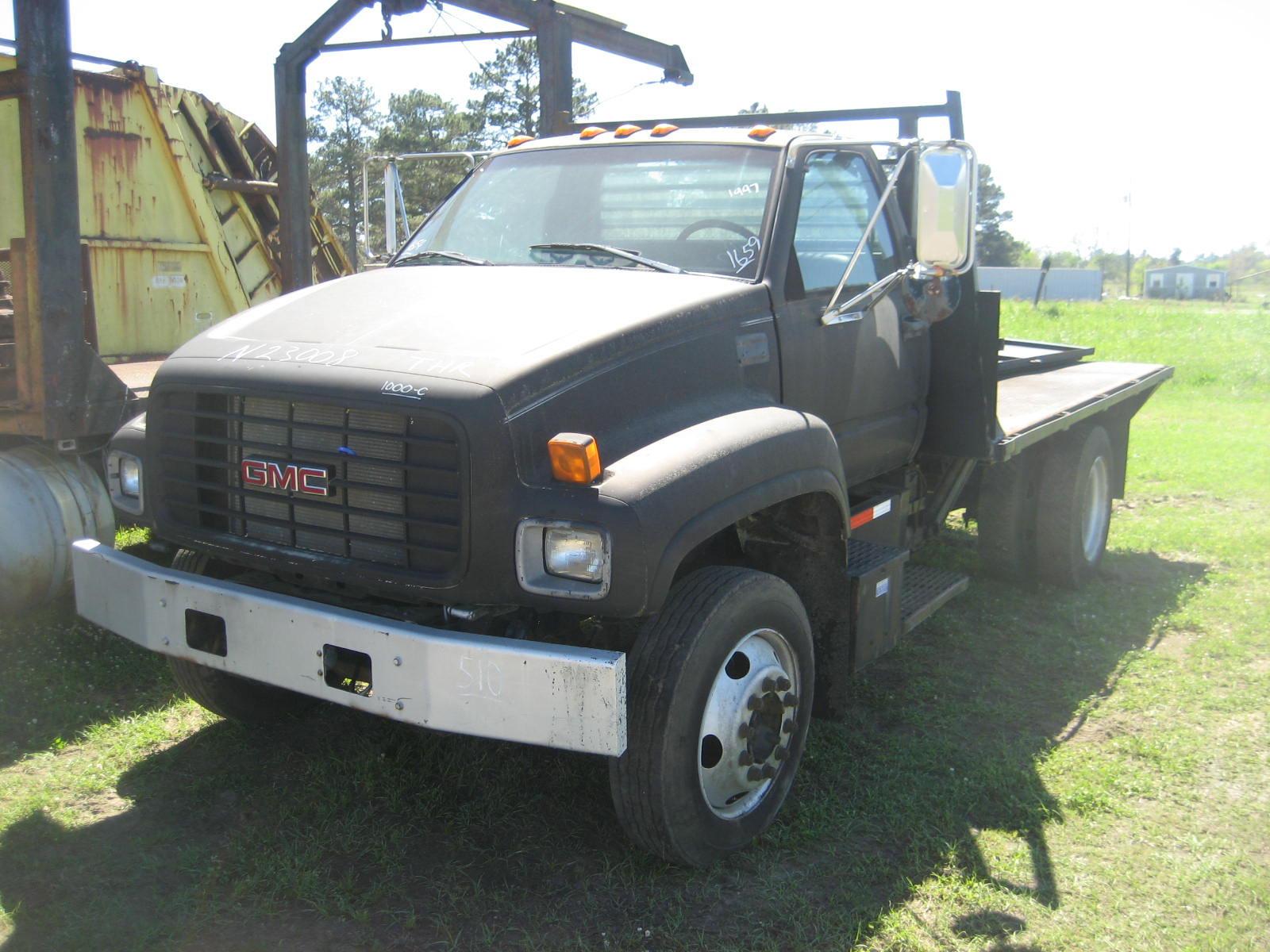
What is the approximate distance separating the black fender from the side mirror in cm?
77

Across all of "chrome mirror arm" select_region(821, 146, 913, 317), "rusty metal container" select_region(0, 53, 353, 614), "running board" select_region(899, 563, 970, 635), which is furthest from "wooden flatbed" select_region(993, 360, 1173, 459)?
"rusty metal container" select_region(0, 53, 353, 614)

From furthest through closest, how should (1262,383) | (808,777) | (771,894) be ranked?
(1262,383) < (808,777) < (771,894)

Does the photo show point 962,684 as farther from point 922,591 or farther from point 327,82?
point 327,82

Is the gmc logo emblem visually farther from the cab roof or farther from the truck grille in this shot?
the cab roof

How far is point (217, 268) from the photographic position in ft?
30.3

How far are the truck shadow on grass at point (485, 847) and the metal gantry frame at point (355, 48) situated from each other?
3.50m

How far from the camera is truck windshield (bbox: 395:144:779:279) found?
4.32 metres

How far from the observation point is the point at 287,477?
3.54m

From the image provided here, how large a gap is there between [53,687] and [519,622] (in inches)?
105

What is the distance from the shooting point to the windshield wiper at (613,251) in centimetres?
423

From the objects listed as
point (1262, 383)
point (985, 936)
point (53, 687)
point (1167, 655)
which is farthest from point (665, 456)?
point (1262, 383)

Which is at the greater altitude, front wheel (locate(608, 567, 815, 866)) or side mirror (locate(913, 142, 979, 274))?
side mirror (locate(913, 142, 979, 274))

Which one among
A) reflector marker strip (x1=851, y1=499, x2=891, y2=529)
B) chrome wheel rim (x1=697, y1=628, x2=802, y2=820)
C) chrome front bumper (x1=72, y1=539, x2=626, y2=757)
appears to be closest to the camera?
chrome front bumper (x1=72, y1=539, x2=626, y2=757)

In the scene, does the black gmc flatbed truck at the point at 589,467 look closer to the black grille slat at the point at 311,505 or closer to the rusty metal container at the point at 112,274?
the black grille slat at the point at 311,505
